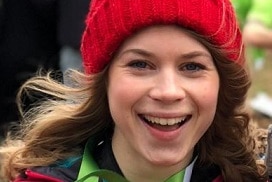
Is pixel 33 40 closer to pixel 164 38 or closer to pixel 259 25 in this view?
pixel 259 25

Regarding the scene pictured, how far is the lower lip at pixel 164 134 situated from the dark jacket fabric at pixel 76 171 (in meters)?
0.28

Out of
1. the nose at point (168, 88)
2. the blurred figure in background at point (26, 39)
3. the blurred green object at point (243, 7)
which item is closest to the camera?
the nose at point (168, 88)

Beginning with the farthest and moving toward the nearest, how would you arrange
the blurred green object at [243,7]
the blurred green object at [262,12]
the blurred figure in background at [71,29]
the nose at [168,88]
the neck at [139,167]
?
Result: the blurred green object at [243,7], the blurred green object at [262,12], the blurred figure in background at [71,29], the neck at [139,167], the nose at [168,88]

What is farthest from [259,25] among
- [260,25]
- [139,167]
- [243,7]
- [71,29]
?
[139,167]

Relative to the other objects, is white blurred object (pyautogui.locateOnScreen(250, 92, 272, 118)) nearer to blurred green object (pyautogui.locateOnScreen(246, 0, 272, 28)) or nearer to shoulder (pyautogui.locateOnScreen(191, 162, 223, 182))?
blurred green object (pyautogui.locateOnScreen(246, 0, 272, 28))

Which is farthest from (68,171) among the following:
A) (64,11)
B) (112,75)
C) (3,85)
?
(3,85)

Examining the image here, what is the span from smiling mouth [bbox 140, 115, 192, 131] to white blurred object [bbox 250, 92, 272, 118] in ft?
15.5

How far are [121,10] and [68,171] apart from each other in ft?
1.85

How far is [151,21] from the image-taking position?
2912 millimetres

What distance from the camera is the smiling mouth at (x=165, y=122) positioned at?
2939mm

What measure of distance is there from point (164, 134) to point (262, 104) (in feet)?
17.5

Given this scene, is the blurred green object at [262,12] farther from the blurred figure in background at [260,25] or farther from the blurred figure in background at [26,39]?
the blurred figure in background at [26,39]

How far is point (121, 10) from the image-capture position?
2.96m

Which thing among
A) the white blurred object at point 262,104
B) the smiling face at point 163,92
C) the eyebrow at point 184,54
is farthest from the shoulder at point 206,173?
the white blurred object at point 262,104
